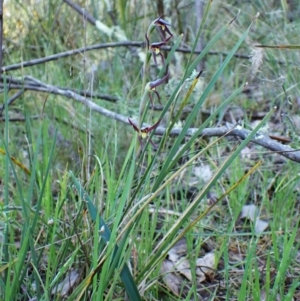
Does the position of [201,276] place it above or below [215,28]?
below

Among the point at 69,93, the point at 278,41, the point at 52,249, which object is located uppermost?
the point at 278,41

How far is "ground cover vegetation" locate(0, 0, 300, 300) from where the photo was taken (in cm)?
106

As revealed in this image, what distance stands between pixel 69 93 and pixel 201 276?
2.91 feet

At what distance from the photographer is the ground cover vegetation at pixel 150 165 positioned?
1060mm

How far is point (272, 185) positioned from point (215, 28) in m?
1.38

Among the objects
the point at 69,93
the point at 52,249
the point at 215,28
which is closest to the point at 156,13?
the point at 215,28

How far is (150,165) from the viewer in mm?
1059

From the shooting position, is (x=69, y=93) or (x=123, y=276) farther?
(x=69, y=93)

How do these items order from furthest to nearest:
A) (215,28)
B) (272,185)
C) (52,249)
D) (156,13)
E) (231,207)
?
(215,28), (156,13), (272,185), (231,207), (52,249)

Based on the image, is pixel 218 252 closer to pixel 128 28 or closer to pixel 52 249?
pixel 52 249

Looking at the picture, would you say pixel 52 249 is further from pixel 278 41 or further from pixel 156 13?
pixel 156 13

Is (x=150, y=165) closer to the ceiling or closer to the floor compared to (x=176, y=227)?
closer to the ceiling

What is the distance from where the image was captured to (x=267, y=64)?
2.42m

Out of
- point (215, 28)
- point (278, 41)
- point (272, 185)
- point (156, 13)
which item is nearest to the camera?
point (272, 185)
